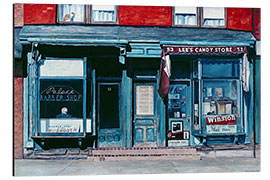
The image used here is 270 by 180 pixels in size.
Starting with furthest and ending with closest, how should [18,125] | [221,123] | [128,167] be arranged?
[221,123]
[18,125]
[128,167]

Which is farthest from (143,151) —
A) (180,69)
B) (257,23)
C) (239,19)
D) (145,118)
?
(257,23)

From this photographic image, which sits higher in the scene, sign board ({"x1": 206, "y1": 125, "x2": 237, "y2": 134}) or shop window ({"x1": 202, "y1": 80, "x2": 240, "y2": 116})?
shop window ({"x1": 202, "y1": 80, "x2": 240, "y2": 116})

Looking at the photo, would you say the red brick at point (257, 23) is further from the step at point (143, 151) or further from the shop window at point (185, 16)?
the step at point (143, 151)

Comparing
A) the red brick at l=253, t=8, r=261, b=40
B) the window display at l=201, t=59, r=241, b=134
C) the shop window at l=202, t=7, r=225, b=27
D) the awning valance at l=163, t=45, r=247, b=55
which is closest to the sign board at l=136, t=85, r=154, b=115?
the awning valance at l=163, t=45, r=247, b=55

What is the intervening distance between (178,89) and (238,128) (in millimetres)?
2023

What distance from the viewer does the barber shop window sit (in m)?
9.96

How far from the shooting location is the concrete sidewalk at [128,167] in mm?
9219

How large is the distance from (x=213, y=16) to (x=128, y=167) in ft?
15.6

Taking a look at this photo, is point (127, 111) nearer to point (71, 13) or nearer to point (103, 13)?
point (103, 13)

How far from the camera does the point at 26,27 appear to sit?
32.6 feet

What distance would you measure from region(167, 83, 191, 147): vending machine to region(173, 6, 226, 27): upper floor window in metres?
1.78

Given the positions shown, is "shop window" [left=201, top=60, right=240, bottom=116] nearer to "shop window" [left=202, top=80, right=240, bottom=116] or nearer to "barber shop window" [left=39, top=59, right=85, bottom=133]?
"shop window" [left=202, top=80, right=240, bottom=116]

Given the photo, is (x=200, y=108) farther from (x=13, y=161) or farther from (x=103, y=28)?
(x=13, y=161)

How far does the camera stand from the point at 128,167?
9461mm
